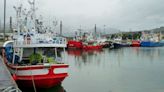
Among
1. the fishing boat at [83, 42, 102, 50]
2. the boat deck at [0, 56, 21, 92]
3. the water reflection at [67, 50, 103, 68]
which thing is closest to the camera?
the boat deck at [0, 56, 21, 92]

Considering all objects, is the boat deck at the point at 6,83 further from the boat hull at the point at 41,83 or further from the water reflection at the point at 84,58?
Result: the water reflection at the point at 84,58

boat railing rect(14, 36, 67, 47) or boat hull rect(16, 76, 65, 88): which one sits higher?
boat railing rect(14, 36, 67, 47)

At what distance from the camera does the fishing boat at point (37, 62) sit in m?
17.6

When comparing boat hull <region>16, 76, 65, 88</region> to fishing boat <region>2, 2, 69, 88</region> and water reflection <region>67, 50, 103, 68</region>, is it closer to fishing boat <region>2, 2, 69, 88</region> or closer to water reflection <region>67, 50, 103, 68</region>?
fishing boat <region>2, 2, 69, 88</region>

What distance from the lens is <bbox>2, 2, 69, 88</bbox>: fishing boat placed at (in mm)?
17641

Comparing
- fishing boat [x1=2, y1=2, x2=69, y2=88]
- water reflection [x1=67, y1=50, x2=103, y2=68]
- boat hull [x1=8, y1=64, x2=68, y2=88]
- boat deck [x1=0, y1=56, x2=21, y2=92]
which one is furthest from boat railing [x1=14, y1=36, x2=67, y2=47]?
water reflection [x1=67, y1=50, x2=103, y2=68]

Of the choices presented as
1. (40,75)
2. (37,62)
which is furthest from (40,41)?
(40,75)

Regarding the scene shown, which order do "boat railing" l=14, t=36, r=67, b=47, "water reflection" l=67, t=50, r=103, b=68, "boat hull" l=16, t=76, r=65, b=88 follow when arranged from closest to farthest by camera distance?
"boat hull" l=16, t=76, r=65, b=88 → "boat railing" l=14, t=36, r=67, b=47 → "water reflection" l=67, t=50, r=103, b=68

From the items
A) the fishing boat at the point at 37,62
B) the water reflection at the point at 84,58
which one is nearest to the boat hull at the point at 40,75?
the fishing boat at the point at 37,62

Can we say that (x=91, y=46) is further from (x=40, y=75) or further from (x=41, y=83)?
(x=40, y=75)

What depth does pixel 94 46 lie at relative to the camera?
276 feet

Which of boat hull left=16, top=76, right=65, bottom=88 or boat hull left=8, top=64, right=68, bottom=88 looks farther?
boat hull left=16, top=76, right=65, bottom=88

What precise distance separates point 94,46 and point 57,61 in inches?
2551

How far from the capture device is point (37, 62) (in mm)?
18625
